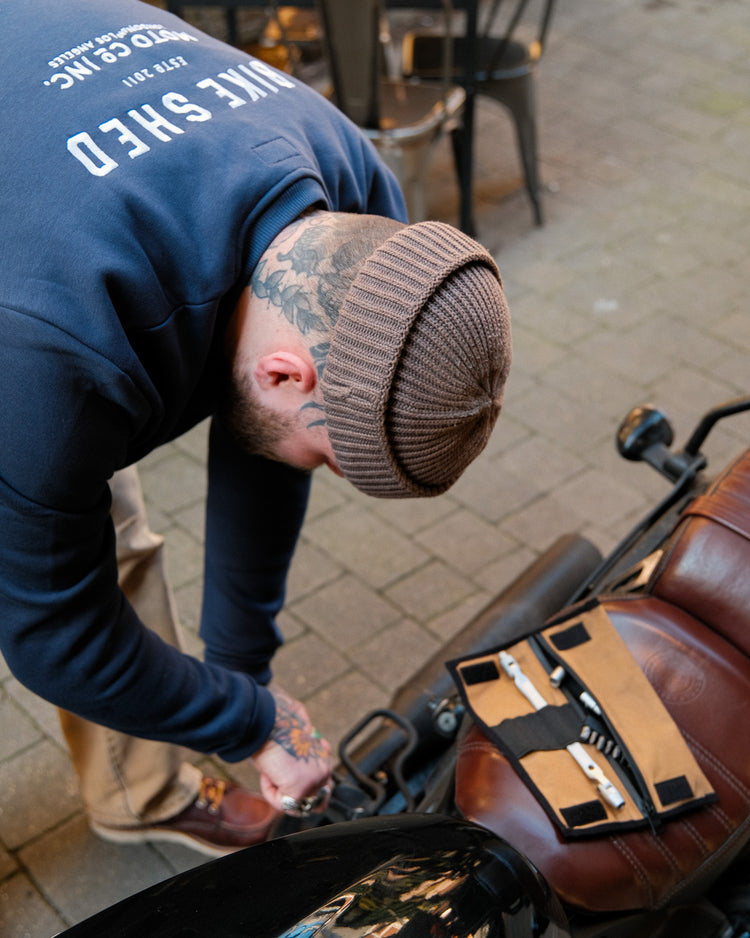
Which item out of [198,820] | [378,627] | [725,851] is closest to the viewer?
[725,851]

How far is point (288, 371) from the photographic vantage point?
1.12 metres

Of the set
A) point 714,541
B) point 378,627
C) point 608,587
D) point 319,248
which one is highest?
point 319,248

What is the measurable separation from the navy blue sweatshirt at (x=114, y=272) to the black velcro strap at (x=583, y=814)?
451mm

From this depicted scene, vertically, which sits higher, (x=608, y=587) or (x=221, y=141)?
(x=221, y=141)

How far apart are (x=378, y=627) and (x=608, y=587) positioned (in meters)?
0.99

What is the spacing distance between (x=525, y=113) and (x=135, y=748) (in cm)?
309

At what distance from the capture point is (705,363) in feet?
11.1

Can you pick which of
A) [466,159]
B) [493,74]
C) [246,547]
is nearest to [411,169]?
[466,159]

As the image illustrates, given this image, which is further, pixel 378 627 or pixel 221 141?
pixel 378 627

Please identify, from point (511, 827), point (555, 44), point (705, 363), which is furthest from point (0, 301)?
point (555, 44)

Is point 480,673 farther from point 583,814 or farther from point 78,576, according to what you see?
point 78,576

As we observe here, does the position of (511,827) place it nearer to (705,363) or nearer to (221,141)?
(221,141)

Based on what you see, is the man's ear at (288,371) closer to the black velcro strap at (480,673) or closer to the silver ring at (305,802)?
the black velcro strap at (480,673)

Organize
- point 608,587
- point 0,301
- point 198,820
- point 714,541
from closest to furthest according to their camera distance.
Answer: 1. point 0,301
2. point 714,541
3. point 608,587
4. point 198,820
